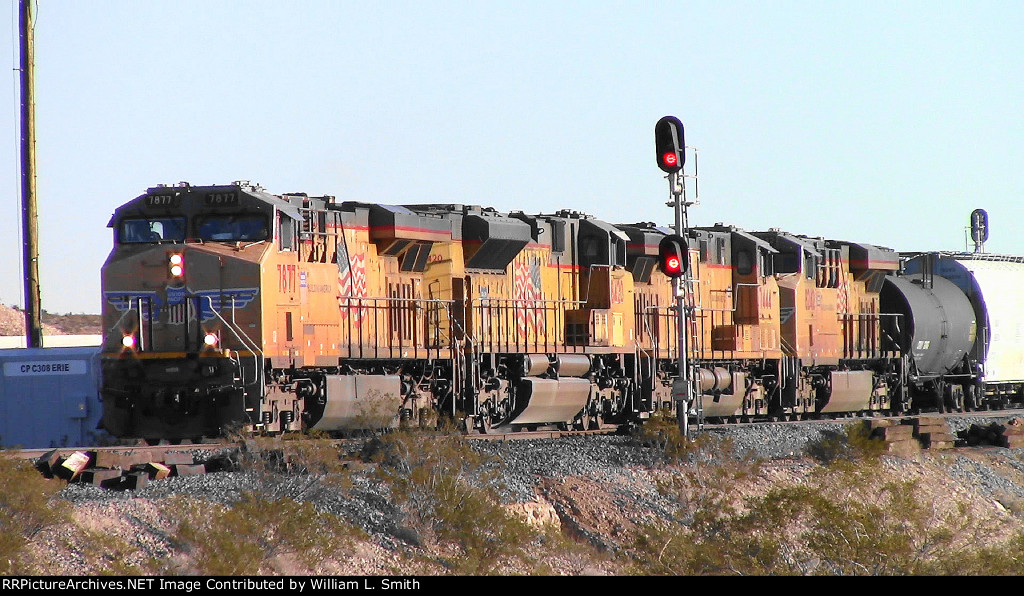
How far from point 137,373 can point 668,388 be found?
10.0 meters

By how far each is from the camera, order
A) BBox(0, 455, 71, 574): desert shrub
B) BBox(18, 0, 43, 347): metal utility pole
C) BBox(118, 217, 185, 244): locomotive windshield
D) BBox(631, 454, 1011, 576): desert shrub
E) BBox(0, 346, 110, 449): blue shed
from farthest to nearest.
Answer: BBox(18, 0, 43, 347): metal utility pole → BBox(0, 346, 110, 449): blue shed → BBox(118, 217, 185, 244): locomotive windshield → BBox(631, 454, 1011, 576): desert shrub → BBox(0, 455, 71, 574): desert shrub

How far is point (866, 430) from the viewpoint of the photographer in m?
19.7

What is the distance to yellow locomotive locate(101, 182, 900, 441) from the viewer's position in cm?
1505

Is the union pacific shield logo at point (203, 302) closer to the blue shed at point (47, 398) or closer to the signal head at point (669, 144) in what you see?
the blue shed at point (47, 398)

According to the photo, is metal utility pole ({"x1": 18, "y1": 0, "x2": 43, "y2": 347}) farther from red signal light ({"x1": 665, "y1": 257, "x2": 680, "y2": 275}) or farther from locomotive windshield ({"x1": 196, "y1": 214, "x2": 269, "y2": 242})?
red signal light ({"x1": 665, "y1": 257, "x2": 680, "y2": 275})

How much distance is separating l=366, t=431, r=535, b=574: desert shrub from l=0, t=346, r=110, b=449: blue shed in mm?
8582

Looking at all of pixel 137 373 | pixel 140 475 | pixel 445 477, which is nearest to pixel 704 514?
pixel 445 477

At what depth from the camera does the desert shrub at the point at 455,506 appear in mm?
11508

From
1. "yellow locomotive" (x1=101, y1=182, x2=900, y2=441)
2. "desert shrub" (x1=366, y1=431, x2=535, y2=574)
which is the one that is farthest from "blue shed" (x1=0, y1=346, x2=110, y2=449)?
"desert shrub" (x1=366, y1=431, x2=535, y2=574)

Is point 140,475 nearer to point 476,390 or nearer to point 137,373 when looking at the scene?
point 137,373

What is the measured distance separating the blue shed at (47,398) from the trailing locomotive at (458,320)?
15.9ft

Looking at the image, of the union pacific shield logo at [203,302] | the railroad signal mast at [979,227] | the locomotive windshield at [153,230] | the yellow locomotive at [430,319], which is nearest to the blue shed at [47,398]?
the yellow locomotive at [430,319]

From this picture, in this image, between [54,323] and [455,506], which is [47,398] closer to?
[455,506]

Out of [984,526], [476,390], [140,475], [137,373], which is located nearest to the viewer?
[140,475]
